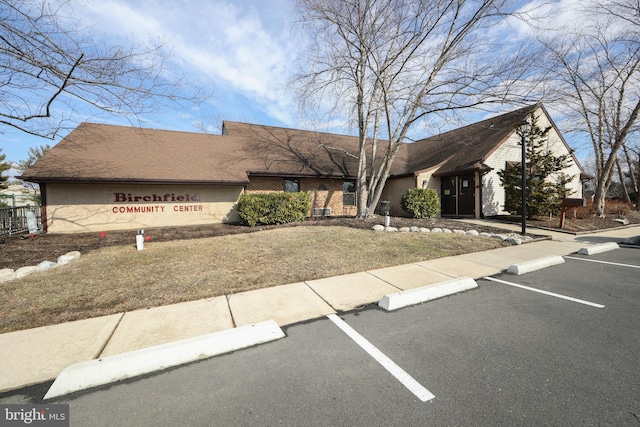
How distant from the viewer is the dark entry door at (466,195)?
582 inches

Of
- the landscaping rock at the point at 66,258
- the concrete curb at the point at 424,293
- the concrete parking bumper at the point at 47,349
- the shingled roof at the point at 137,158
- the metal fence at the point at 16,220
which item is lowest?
the concrete parking bumper at the point at 47,349

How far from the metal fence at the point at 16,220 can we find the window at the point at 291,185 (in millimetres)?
11111

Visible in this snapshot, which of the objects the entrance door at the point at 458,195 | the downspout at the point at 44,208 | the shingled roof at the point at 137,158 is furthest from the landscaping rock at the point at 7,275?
the entrance door at the point at 458,195

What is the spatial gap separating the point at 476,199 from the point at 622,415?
47.7ft

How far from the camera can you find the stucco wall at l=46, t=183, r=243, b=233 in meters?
11.2

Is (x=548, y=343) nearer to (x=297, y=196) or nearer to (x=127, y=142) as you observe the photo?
(x=297, y=196)

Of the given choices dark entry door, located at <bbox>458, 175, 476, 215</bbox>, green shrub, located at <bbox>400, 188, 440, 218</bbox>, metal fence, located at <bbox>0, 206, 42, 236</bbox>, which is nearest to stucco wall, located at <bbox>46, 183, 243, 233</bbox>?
metal fence, located at <bbox>0, 206, 42, 236</bbox>

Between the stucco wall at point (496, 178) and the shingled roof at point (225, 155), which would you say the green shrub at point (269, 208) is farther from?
the stucco wall at point (496, 178)

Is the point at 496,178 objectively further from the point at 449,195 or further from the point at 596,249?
the point at 596,249

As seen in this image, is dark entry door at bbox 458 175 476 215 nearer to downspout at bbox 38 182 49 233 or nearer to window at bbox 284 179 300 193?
window at bbox 284 179 300 193

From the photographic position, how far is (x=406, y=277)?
5.09 metres

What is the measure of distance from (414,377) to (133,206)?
1413 cm

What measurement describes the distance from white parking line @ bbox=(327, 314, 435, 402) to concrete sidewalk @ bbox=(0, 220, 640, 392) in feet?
1.52

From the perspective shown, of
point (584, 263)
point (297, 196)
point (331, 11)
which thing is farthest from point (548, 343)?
point (331, 11)
